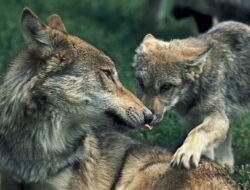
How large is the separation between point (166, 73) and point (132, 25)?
21.2ft

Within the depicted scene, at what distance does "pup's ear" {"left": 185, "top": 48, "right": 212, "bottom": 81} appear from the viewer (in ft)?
18.3

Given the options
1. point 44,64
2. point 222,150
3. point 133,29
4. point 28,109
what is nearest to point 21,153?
point 28,109

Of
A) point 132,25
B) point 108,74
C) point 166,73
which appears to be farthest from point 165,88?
point 132,25

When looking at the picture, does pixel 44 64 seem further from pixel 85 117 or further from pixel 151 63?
pixel 151 63

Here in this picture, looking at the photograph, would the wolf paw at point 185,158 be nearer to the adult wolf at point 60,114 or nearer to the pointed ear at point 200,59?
the adult wolf at point 60,114

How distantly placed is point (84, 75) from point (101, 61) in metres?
0.24

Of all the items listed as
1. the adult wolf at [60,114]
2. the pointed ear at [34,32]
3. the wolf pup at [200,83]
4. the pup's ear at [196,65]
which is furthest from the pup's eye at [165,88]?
the pointed ear at [34,32]

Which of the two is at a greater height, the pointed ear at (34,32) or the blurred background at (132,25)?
the pointed ear at (34,32)

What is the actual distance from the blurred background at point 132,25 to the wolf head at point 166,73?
76 cm

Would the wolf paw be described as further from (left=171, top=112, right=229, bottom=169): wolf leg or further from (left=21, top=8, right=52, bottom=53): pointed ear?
(left=21, top=8, right=52, bottom=53): pointed ear

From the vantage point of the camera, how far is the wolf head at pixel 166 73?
5.37 m

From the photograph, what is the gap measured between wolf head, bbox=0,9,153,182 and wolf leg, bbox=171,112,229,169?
61 centimetres

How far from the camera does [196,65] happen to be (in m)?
5.62

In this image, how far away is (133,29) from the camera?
11.4 m
